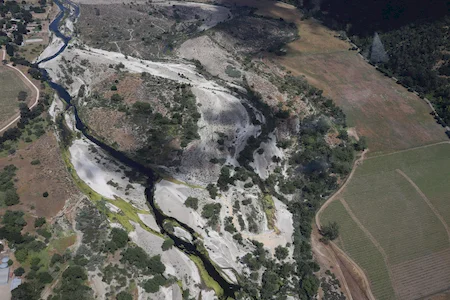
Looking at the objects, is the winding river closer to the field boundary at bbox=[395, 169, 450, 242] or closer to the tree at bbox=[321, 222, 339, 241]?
the tree at bbox=[321, 222, 339, 241]

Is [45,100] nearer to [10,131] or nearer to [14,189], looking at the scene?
[10,131]

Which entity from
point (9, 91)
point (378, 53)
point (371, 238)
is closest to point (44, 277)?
point (371, 238)

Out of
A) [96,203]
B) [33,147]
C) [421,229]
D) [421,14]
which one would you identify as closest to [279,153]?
[421,229]

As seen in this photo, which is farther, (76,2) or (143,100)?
(76,2)

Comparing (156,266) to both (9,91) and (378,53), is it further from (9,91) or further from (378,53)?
(378,53)

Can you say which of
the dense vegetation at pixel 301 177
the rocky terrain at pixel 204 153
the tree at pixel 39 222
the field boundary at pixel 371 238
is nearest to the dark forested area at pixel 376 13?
the rocky terrain at pixel 204 153
